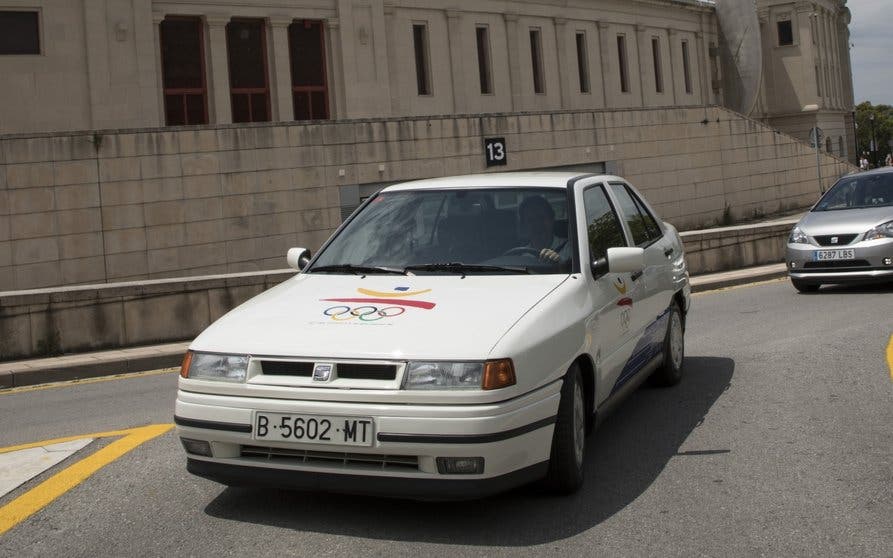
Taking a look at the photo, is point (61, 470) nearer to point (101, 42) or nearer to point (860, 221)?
point (860, 221)

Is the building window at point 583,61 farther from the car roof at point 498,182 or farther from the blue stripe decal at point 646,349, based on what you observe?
the car roof at point 498,182

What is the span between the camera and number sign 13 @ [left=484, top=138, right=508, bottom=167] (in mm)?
28641

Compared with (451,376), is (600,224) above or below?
above

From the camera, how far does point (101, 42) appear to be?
36.8 m

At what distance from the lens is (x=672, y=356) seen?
27.3 ft

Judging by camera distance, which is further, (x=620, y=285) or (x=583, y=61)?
(x=583, y=61)

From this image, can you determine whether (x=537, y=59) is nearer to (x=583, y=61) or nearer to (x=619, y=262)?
(x=583, y=61)

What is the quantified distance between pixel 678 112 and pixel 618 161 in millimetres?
3405

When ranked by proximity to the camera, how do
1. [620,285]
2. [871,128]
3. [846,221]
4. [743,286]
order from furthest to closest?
[871,128] < [743,286] < [846,221] < [620,285]

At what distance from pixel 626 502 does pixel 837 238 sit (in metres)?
9.77

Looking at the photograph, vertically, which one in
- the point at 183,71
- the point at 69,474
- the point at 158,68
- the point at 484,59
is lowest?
the point at 69,474

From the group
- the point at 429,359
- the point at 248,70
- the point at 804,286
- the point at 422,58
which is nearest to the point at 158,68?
the point at 248,70

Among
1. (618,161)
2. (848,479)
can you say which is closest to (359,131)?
(618,161)

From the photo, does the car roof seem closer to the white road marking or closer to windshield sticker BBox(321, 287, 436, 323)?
windshield sticker BBox(321, 287, 436, 323)
